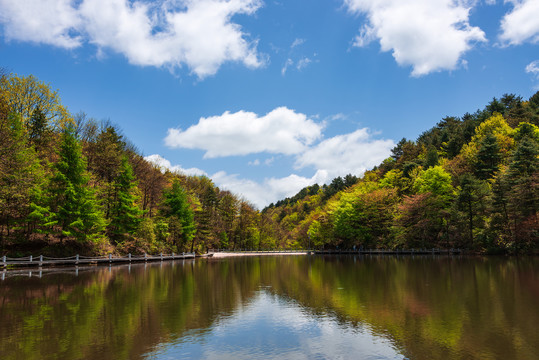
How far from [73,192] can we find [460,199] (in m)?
50.7

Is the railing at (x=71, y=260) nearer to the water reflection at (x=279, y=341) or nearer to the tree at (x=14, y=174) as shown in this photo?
the tree at (x=14, y=174)

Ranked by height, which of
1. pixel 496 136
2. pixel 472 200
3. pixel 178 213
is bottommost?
pixel 472 200

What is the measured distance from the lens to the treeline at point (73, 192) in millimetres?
32219

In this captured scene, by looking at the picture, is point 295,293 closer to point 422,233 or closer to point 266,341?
point 266,341

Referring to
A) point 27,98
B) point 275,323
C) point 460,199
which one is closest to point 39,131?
point 27,98

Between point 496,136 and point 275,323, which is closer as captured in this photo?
point 275,323

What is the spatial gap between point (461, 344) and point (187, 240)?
57008 mm

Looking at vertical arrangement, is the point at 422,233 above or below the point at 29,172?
below

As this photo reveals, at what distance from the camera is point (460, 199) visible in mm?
51719

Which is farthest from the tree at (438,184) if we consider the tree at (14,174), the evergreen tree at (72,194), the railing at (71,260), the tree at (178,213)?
the tree at (14,174)

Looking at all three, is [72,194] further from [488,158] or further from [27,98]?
[488,158]

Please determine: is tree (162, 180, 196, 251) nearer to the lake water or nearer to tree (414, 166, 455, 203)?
the lake water

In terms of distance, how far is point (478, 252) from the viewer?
50.2 meters

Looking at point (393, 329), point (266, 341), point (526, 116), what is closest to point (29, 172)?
point (266, 341)
